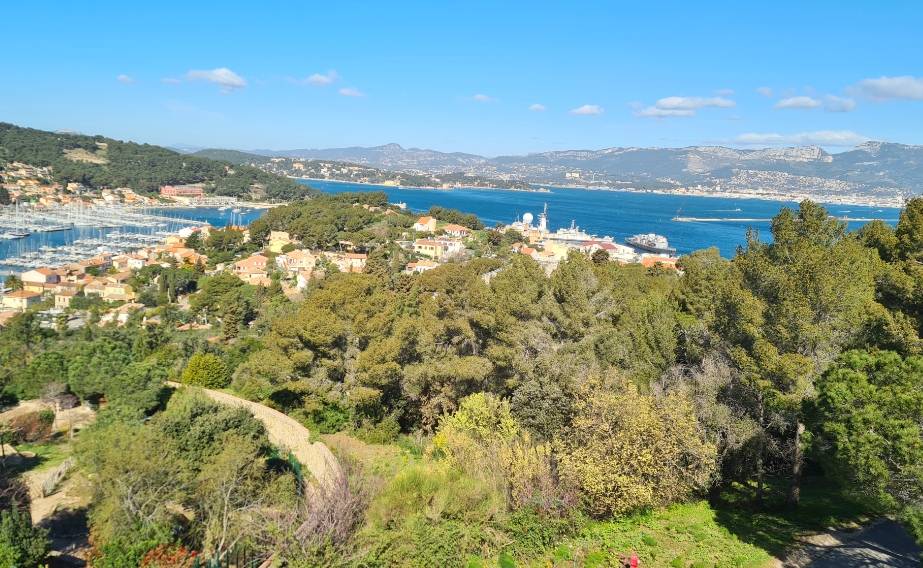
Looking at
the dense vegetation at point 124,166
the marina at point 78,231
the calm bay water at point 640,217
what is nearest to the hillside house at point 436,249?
the marina at point 78,231

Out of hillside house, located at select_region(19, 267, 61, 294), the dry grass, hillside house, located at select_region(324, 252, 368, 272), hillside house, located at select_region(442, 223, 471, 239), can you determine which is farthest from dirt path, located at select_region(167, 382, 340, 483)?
the dry grass

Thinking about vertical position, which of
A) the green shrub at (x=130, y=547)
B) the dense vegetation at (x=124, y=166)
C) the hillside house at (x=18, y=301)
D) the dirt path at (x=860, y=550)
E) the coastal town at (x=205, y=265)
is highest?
the dense vegetation at (x=124, y=166)

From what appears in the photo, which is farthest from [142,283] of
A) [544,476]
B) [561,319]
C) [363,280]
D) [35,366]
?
[544,476]

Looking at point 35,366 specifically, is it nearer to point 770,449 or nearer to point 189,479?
point 189,479

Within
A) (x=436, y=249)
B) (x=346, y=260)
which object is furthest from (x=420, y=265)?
(x=436, y=249)

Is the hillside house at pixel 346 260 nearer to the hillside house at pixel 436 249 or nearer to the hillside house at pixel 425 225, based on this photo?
the hillside house at pixel 436 249

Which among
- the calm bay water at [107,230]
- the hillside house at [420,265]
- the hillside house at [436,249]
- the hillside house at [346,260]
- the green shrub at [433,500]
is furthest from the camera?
the calm bay water at [107,230]

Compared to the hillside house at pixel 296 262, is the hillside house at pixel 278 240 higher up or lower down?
higher up
